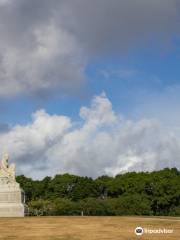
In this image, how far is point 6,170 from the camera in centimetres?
6203

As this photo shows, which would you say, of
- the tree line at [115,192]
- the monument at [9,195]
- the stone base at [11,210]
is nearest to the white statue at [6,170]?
the monument at [9,195]

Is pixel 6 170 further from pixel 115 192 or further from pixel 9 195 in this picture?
pixel 115 192

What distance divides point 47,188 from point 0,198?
158ft

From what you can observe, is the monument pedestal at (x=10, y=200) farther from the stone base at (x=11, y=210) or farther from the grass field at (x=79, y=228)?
the grass field at (x=79, y=228)

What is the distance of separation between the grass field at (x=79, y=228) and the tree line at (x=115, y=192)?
26.9 metres

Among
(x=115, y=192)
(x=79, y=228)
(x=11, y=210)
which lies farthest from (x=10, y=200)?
(x=115, y=192)

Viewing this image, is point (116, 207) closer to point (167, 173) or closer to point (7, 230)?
point (167, 173)

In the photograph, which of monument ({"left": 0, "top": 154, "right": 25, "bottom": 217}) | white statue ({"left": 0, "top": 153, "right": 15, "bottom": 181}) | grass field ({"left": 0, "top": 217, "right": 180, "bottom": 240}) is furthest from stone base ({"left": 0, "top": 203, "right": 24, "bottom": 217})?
grass field ({"left": 0, "top": 217, "right": 180, "bottom": 240})

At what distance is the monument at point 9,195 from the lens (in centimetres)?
5928

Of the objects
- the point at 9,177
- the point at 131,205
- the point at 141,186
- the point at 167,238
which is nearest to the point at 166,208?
the point at 141,186

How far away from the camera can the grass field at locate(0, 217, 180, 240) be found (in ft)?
124

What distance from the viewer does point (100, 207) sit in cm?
6994

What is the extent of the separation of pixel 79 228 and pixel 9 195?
20355 mm

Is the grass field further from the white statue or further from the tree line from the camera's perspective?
the tree line
